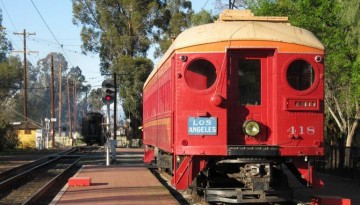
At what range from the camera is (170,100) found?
12.2 m

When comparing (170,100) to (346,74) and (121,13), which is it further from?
(121,13)

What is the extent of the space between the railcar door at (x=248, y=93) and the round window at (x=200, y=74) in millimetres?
338

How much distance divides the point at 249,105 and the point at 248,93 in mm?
239

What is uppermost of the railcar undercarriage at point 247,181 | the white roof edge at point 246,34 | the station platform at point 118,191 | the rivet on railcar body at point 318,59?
the white roof edge at point 246,34

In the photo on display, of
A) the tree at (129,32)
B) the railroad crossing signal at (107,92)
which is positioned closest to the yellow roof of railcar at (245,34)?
the railroad crossing signal at (107,92)

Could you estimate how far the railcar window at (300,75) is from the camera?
11.2 m

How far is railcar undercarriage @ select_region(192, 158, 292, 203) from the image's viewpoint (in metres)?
10.9

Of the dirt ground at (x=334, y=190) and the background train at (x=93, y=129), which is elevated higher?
the background train at (x=93, y=129)

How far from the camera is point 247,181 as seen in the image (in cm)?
1110

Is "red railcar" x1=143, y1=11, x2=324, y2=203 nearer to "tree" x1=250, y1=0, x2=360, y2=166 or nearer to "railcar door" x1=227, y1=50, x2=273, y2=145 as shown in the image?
"railcar door" x1=227, y1=50, x2=273, y2=145

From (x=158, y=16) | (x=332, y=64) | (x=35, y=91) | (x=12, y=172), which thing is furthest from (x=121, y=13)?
(x=35, y=91)

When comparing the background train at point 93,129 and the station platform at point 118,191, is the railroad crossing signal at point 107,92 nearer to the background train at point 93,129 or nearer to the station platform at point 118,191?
the station platform at point 118,191

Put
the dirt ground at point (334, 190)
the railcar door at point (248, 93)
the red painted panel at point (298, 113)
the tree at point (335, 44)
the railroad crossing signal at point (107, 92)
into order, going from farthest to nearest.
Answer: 1. the railroad crossing signal at point (107, 92)
2. the tree at point (335, 44)
3. the dirt ground at point (334, 190)
4. the railcar door at point (248, 93)
5. the red painted panel at point (298, 113)

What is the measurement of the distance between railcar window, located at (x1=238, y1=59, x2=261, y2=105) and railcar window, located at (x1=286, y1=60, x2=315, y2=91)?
57cm
